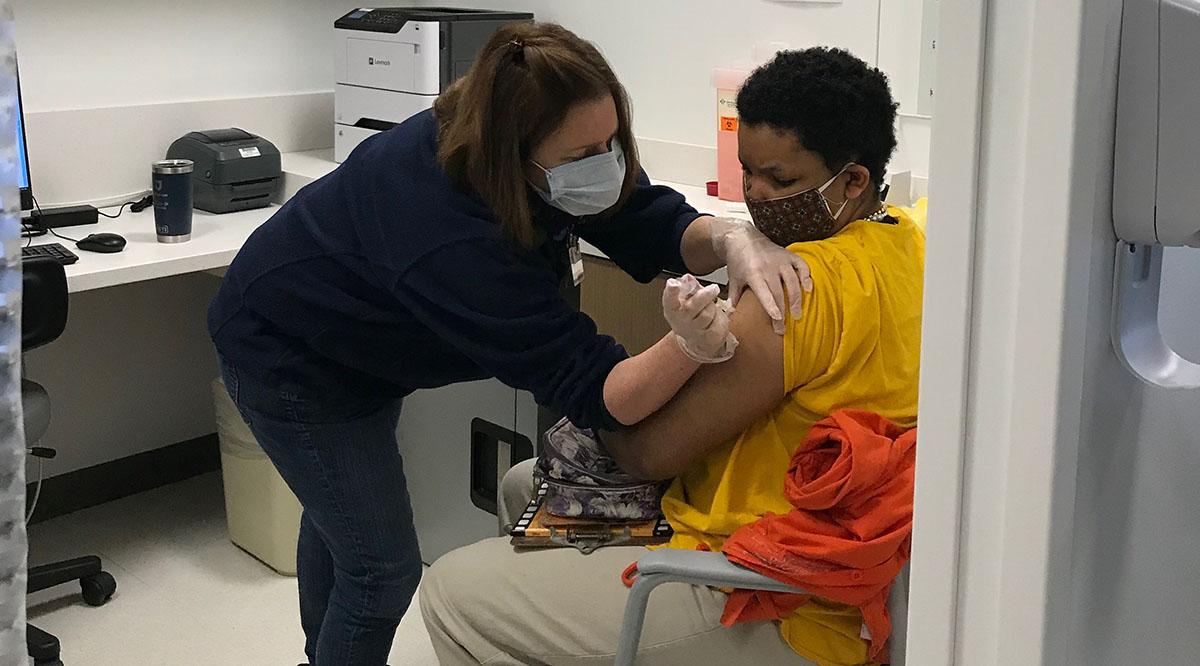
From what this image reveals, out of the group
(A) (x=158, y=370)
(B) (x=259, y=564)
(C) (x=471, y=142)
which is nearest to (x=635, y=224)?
(C) (x=471, y=142)

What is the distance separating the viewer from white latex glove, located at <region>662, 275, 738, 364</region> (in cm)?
135

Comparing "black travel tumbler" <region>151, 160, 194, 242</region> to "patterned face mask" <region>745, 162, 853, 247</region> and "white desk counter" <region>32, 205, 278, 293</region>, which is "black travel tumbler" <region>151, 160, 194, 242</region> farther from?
"patterned face mask" <region>745, 162, 853, 247</region>

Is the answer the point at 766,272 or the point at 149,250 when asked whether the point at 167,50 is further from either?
the point at 766,272

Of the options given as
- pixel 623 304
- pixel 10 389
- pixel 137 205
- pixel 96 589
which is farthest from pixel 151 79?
pixel 10 389

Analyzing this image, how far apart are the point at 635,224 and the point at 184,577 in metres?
1.69

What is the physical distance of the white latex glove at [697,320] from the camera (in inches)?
53.2

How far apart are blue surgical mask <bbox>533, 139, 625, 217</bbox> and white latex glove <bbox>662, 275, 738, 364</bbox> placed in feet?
0.76

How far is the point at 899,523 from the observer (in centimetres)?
133

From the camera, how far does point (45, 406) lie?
2.42 metres

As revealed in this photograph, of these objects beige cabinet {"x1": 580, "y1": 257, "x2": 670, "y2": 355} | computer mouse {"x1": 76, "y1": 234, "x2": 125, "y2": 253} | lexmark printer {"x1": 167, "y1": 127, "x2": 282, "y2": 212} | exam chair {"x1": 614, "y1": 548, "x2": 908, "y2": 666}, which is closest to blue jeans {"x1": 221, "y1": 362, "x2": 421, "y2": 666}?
exam chair {"x1": 614, "y1": 548, "x2": 908, "y2": 666}

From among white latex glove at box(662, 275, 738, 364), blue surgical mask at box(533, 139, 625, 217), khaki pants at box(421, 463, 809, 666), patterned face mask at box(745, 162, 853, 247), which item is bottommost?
khaki pants at box(421, 463, 809, 666)

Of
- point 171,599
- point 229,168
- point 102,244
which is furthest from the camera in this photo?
point 229,168

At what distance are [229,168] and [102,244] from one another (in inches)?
18.2

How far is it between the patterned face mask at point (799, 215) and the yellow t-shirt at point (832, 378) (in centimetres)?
3
